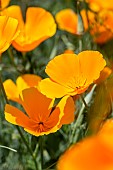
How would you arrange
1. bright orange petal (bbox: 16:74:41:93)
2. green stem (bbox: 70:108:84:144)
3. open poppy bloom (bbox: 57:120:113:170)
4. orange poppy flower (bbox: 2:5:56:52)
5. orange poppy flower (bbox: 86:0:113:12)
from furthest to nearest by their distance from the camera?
1. orange poppy flower (bbox: 86:0:113:12)
2. orange poppy flower (bbox: 2:5:56:52)
3. bright orange petal (bbox: 16:74:41:93)
4. green stem (bbox: 70:108:84:144)
5. open poppy bloom (bbox: 57:120:113:170)

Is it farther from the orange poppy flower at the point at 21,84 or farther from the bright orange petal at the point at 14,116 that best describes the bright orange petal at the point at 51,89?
the orange poppy flower at the point at 21,84

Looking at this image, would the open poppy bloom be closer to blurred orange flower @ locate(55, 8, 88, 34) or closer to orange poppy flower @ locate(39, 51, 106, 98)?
orange poppy flower @ locate(39, 51, 106, 98)

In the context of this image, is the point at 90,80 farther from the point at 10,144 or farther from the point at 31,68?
the point at 31,68

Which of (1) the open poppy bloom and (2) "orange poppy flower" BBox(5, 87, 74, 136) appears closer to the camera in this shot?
(1) the open poppy bloom

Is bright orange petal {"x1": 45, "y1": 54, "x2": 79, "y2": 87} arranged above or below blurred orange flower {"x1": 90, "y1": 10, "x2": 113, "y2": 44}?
above

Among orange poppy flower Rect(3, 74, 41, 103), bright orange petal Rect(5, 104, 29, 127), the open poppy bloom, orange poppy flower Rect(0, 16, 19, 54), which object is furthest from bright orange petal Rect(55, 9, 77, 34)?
the open poppy bloom

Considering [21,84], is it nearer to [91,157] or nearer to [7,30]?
[7,30]
